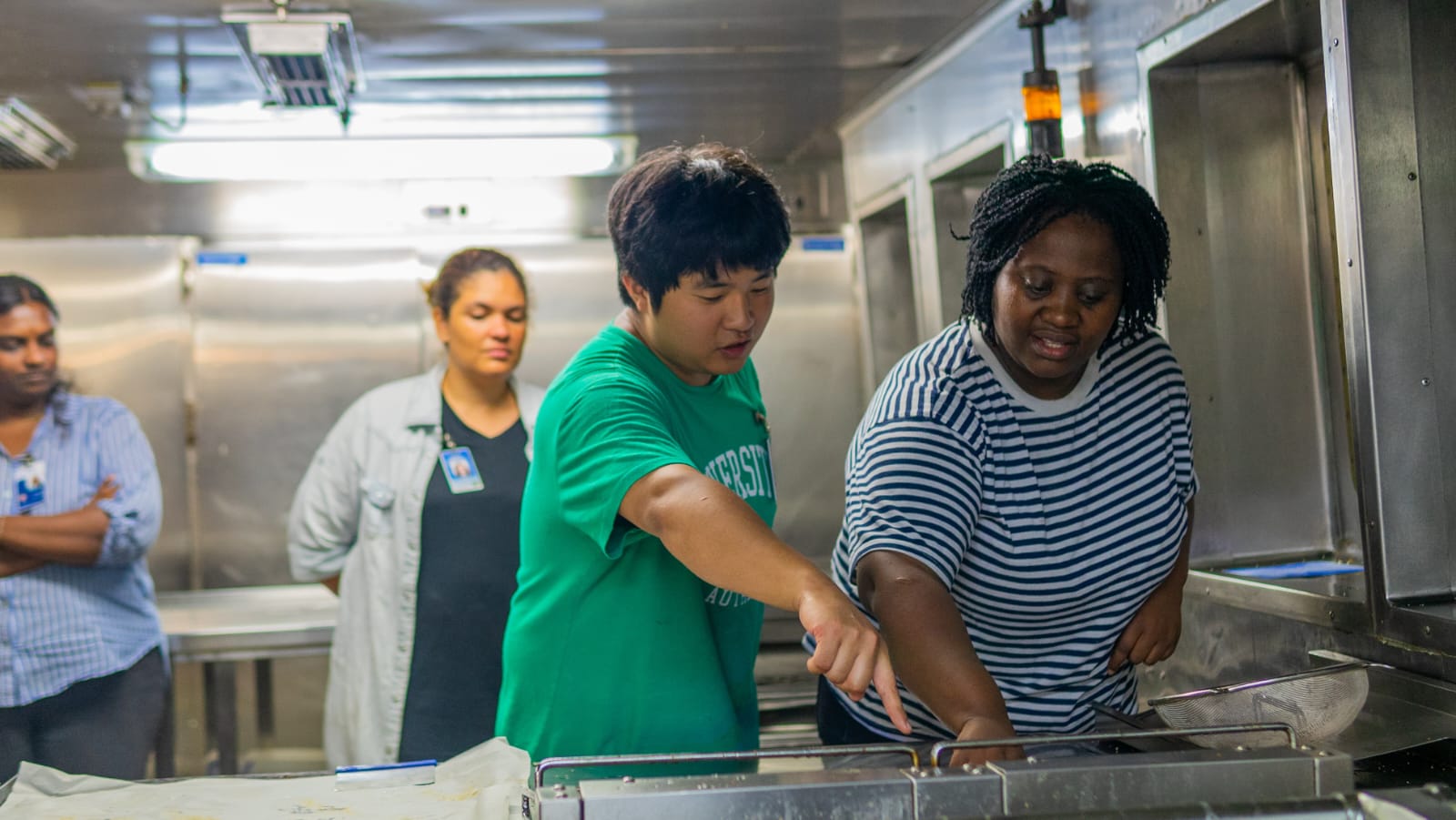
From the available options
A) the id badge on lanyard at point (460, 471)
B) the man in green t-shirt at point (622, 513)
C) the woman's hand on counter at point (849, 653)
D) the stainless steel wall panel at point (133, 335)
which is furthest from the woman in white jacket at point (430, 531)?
the woman's hand on counter at point (849, 653)

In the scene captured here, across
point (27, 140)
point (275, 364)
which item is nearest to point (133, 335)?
point (275, 364)

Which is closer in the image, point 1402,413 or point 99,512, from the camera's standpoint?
point 1402,413

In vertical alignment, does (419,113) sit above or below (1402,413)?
above

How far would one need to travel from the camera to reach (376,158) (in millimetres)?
4297

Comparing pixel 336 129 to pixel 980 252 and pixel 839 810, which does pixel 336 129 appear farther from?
pixel 839 810

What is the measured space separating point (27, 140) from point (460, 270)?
5.18 feet

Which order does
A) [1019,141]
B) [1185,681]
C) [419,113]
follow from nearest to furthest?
[1185,681] < [1019,141] < [419,113]

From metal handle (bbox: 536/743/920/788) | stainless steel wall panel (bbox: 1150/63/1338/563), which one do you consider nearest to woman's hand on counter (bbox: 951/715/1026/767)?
metal handle (bbox: 536/743/920/788)

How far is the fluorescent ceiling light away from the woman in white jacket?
105 cm

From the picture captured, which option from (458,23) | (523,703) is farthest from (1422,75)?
(458,23)

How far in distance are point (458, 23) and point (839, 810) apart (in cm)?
233

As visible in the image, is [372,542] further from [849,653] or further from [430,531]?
[849,653]

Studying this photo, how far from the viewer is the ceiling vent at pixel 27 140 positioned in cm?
354

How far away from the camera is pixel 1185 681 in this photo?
2.30 m
